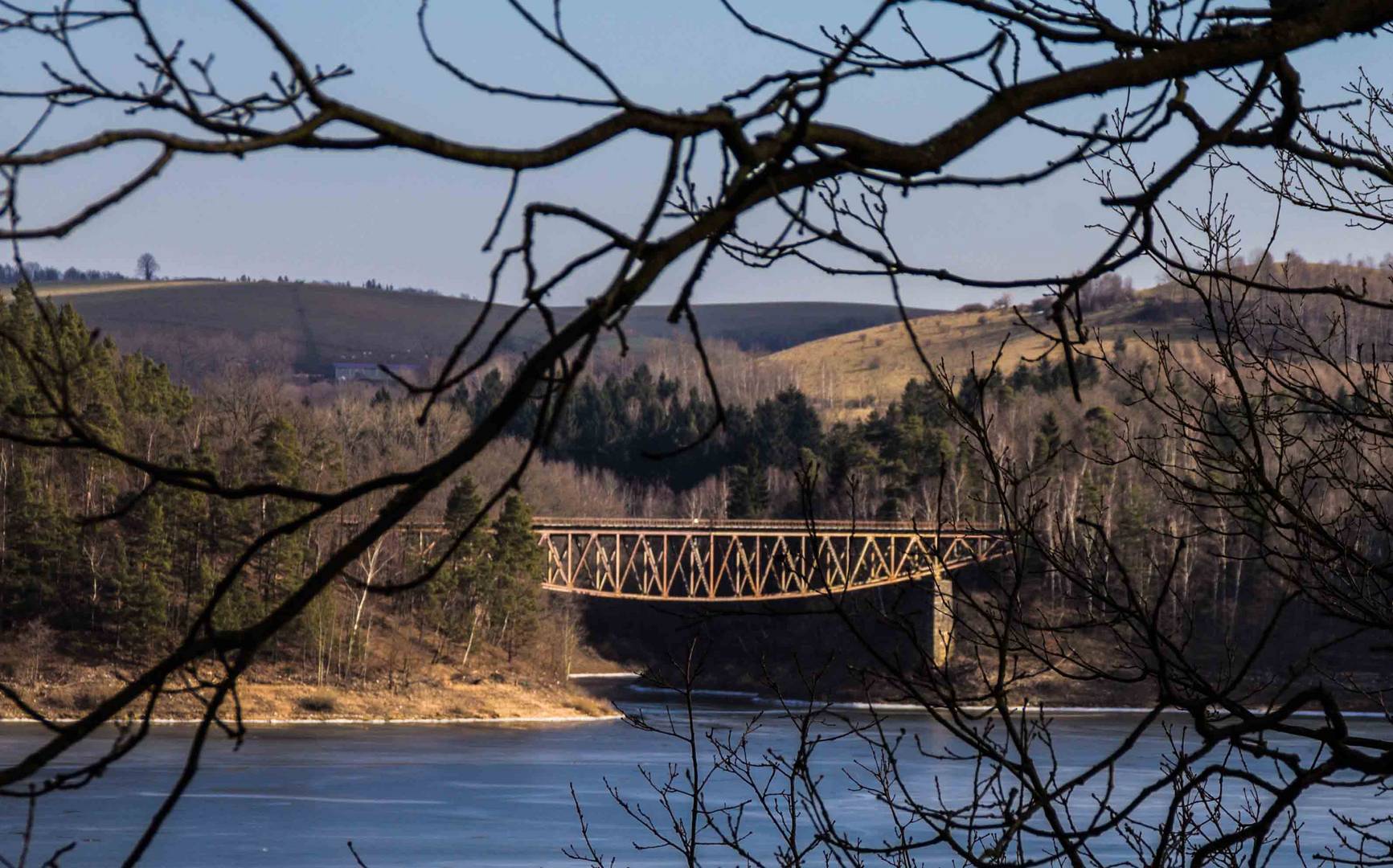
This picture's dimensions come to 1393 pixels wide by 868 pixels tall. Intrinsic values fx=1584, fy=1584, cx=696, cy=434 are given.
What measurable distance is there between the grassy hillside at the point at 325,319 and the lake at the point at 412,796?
274 ft

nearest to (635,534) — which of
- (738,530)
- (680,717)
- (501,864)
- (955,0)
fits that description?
(738,530)

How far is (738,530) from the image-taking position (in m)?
56.1

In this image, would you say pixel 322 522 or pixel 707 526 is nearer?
pixel 322 522

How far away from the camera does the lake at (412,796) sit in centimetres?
2288

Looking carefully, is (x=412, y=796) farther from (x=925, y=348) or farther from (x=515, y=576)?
(x=925, y=348)

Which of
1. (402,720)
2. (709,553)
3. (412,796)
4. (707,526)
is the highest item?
(707,526)

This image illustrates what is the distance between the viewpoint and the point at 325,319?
15125 centimetres

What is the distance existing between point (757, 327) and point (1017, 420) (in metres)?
99.7

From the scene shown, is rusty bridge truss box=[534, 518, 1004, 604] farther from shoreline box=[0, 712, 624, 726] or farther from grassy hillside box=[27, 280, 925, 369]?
grassy hillside box=[27, 280, 925, 369]

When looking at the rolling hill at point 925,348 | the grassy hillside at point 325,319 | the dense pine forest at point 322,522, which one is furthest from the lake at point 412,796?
the grassy hillside at point 325,319

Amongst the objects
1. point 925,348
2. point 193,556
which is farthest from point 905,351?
point 193,556

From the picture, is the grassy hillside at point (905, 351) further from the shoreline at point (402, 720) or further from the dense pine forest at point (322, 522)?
the shoreline at point (402, 720)

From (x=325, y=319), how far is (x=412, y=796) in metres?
127

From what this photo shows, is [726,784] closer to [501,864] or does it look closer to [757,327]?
[501,864]
